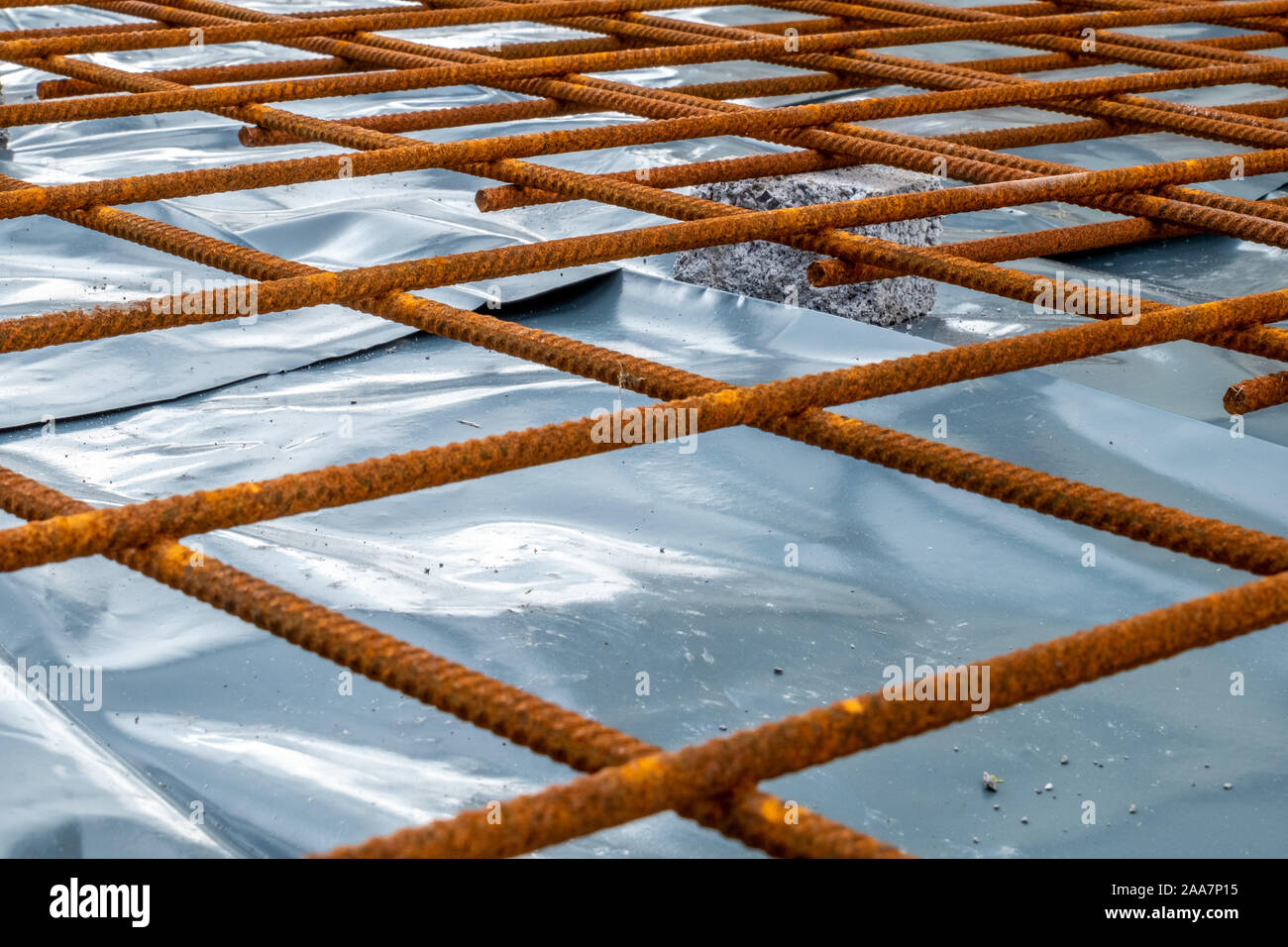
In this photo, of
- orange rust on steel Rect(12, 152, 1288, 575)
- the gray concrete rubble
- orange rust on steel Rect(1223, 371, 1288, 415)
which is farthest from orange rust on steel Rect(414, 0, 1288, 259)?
orange rust on steel Rect(12, 152, 1288, 575)

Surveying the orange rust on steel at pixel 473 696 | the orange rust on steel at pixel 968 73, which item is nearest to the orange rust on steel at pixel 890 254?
the orange rust on steel at pixel 968 73

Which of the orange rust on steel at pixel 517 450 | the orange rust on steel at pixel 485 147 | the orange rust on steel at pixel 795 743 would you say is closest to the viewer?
the orange rust on steel at pixel 795 743

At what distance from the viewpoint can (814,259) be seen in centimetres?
525

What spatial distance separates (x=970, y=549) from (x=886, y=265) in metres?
0.68

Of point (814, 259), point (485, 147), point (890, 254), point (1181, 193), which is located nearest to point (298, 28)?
point (485, 147)

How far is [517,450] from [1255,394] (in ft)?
5.99

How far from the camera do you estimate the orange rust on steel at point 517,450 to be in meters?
1.87

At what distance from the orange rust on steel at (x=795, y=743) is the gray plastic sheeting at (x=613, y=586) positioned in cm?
73

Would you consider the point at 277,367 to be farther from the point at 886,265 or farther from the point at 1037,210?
the point at 1037,210

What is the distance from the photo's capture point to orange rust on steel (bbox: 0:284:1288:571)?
187 centimetres

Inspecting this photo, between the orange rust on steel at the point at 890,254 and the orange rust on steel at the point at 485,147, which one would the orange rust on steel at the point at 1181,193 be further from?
the orange rust on steel at the point at 890,254

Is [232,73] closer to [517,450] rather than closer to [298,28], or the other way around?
[298,28]

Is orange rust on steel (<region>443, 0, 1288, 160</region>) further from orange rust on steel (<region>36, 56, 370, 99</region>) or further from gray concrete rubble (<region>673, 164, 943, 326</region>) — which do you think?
orange rust on steel (<region>36, 56, 370, 99</region>)
